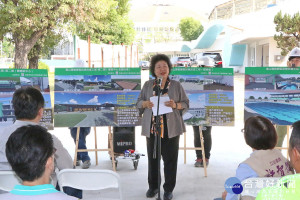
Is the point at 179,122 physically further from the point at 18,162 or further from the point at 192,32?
the point at 192,32

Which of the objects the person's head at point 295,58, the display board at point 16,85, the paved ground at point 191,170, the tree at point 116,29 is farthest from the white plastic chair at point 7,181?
the tree at point 116,29

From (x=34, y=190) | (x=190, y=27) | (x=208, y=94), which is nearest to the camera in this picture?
(x=34, y=190)

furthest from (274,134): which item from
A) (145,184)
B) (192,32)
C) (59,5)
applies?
(192,32)

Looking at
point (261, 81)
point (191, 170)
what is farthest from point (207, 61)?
point (261, 81)

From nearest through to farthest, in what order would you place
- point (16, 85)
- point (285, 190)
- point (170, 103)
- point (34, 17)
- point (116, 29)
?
point (285, 190), point (170, 103), point (16, 85), point (34, 17), point (116, 29)

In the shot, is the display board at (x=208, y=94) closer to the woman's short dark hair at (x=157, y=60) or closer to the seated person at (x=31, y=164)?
the woman's short dark hair at (x=157, y=60)

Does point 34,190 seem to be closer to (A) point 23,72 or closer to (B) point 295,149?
(B) point 295,149

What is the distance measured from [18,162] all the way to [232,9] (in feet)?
184

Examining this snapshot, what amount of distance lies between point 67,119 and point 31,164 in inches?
132

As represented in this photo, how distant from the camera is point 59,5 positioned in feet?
53.8

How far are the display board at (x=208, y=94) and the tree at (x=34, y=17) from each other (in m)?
11.7

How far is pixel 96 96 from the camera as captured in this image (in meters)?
4.94

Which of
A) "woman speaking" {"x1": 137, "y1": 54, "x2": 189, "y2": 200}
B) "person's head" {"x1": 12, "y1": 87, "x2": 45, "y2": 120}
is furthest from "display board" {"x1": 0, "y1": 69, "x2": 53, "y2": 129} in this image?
"person's head" {"x1": 12, "y1": 87, "x2": 45, "y2": 120}

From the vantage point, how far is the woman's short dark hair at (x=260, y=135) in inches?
92.3
